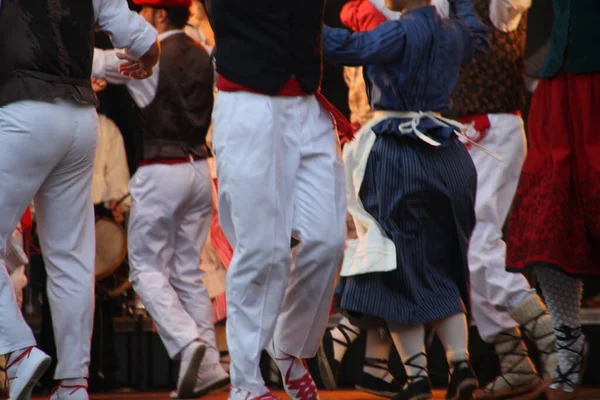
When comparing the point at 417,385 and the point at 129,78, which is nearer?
the point at 417,385

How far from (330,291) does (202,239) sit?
2.12 m

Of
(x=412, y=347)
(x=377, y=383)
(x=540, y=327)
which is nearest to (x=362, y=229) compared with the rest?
(x=412, y=347)

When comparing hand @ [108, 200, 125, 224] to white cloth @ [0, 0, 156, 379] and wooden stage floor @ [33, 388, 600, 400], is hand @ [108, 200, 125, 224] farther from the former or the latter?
white cloth @ [0, 0, 156, 379]

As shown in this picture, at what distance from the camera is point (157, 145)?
5.46 metres

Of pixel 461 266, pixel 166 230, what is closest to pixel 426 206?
pixel 461 266

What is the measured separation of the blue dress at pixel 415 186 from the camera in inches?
162

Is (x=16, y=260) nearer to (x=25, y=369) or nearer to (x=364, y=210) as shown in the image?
(x=25, y=369)

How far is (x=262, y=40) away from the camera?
3.55m

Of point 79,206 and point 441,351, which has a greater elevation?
point 79,206

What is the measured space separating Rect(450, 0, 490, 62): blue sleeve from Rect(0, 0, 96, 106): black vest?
5.19 ft

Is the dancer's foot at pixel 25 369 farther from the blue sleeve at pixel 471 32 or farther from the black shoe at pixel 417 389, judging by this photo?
the blue sleeve at pixel 471 32

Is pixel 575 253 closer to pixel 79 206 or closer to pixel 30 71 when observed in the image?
pixel 79 206

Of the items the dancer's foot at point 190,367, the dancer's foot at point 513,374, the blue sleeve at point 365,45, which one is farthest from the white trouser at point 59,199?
the dancer's foot at point 513,374

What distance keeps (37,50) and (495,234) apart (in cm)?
228
